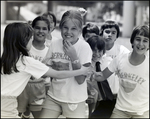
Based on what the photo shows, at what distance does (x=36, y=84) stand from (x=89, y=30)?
386mm

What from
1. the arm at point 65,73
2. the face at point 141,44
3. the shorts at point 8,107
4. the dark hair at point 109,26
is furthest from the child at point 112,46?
the shorts at point 8,107

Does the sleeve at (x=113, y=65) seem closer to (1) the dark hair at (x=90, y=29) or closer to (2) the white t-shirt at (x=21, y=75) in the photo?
(1) the dark hair at (x=90, y=29)

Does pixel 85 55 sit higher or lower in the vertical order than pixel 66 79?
higher

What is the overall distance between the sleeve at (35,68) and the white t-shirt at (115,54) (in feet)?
1.11

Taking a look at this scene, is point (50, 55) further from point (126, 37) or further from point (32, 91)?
point (126, 37)

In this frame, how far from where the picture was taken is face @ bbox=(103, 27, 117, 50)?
4.59ft

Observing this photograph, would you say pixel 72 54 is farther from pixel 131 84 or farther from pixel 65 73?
pixel 131 84

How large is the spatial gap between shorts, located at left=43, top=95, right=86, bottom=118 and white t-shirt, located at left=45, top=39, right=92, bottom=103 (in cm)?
2

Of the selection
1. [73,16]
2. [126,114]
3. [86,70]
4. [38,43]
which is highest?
[73,16]

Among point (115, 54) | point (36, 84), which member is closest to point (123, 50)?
point (115, 54)

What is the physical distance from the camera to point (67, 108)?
4.30 feet

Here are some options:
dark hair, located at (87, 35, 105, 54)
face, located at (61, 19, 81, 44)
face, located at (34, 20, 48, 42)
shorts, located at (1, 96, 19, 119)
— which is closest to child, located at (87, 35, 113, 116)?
dark hair, located at (87, 35, 105, 54)

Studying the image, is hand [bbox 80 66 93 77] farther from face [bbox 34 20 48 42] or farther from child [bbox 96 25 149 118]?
face [bbox 34 20 48 42]

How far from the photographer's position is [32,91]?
150cm
